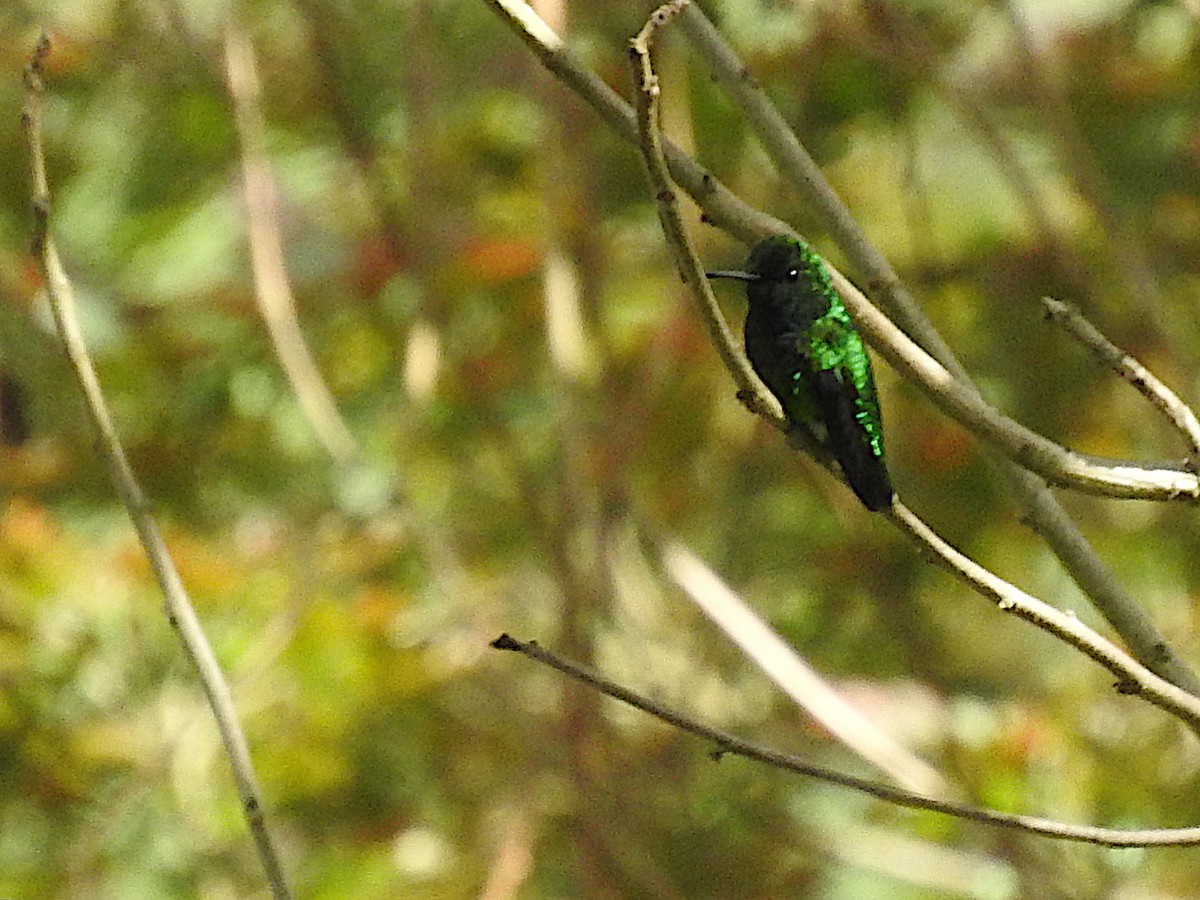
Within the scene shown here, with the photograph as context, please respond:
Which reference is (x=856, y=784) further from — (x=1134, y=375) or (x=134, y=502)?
(x=134, y=502)

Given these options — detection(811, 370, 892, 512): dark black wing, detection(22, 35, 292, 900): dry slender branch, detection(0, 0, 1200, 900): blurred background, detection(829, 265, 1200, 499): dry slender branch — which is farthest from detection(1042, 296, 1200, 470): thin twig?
detection(0, 0, 1200, 900): blurred background

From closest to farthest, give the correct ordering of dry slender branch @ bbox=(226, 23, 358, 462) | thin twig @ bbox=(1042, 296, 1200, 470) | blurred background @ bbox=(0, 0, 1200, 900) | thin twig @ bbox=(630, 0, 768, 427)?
1. thin twig @ bbox=(630, 0, 768, 427)
2. thin twig @ bbox=(1042, 296, 1200, 470)
3. dry slender branch @ bbox=(226, 23, 358, 462)
4. blurred background @ bbox=(0, 0, 1200, 900)

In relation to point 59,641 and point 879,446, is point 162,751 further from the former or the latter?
point 879,446

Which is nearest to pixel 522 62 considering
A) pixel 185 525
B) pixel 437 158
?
pixel 437 158

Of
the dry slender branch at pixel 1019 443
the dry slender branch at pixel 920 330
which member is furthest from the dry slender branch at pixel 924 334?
the dry slender branch at pixel 1019 443

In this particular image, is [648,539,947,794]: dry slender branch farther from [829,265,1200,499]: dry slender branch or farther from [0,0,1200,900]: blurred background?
[829,265,1200,499]: dry slender branch

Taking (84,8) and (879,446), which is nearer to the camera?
(879,446)
